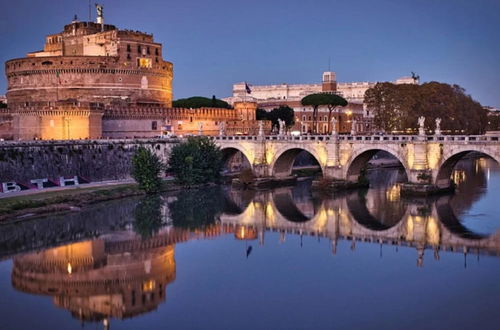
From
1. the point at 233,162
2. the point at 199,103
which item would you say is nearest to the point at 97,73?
the point at 199,103

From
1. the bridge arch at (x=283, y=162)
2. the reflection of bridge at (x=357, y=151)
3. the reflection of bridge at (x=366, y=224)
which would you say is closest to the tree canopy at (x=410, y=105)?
the reflection of bridge at (x=357, y=151)

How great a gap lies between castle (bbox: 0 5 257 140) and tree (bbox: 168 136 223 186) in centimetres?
778

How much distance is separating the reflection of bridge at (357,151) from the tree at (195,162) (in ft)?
9.77

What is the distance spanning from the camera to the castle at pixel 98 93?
49.5 m

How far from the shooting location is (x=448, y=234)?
2873 cm

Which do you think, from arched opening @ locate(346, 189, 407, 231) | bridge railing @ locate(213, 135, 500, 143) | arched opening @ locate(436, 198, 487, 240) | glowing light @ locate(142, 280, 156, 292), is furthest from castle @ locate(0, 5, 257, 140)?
glowing light @ locate(142, 280, 156, 292)

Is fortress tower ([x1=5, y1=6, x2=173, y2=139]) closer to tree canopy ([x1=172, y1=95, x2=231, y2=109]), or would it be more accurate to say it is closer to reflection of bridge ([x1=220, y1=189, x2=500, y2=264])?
tree canopy ([x1=172, y1=95, x2=231, y2=109])

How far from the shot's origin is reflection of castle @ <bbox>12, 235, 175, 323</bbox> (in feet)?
67.4

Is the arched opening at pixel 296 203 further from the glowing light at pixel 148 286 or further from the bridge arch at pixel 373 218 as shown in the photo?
the glowing light at pixel 148 286

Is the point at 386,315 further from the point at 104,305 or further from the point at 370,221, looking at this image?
the point at 370,221

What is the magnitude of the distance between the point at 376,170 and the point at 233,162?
1290cm

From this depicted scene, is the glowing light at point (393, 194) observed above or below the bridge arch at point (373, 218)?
above

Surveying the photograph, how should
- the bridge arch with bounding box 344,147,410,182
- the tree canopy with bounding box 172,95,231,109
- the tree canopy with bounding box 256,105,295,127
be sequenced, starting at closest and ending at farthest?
the bridge arch with bounding box 344,147,410,182 < the tree canopy with bounding box 172,95,231,109 < the tree canopy with bounding box 256,105,295,127

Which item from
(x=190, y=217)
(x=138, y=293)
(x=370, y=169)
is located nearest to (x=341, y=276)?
(x=138, y=293)
